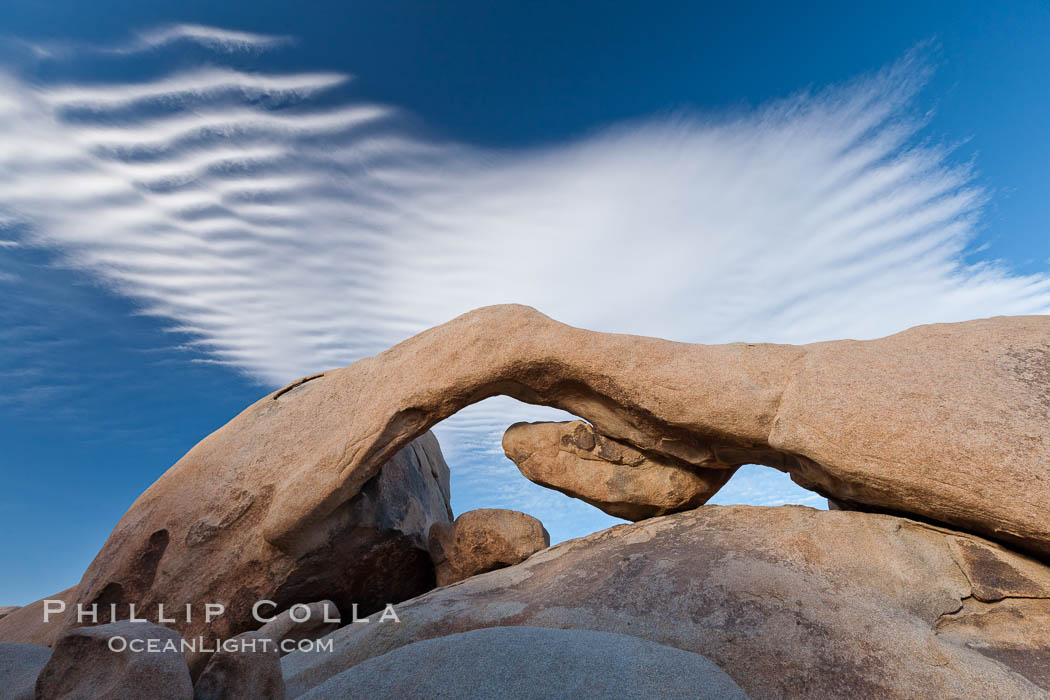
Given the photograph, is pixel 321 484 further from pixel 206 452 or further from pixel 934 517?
pixel 934 517

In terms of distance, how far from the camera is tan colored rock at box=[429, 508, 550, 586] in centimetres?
820

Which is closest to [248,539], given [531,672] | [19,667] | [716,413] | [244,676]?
[19,667]

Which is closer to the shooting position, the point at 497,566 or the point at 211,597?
the point at 211,597

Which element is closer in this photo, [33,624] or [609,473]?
[609,473]

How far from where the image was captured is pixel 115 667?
4539 mm

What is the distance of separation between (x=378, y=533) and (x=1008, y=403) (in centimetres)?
667

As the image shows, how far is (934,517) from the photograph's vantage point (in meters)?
5.98

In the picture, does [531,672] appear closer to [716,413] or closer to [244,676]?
[244,676]

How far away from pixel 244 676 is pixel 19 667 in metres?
3.02

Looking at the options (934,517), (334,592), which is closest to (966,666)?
(934,517)

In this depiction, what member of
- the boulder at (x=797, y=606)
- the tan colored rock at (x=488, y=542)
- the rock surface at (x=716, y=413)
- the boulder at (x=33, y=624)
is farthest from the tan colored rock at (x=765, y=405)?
the boulder at (x=33, y=624)

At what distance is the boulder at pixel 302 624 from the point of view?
23.0 feet

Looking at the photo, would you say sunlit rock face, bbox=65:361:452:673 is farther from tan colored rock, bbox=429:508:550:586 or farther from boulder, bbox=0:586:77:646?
boulder, bbox=0:586:77:646

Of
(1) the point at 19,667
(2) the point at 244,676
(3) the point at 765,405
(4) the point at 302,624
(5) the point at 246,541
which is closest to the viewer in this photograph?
(2) the point at 244,676
